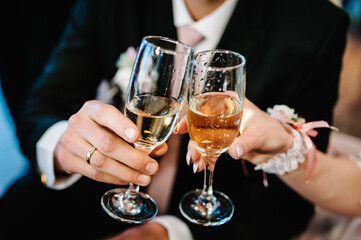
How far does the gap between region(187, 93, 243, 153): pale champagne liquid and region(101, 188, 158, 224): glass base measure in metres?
0.29

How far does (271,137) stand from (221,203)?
0.29 meters

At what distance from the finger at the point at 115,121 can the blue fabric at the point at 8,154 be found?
7.24 feet

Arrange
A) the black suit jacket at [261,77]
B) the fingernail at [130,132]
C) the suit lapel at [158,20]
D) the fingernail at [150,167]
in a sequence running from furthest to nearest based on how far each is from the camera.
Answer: the suit lapel at [158,20] < the black suit jacket at [261,77] < the fingernail at [150,167] < the fingernail at [130,132]

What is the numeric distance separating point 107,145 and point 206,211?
39cm

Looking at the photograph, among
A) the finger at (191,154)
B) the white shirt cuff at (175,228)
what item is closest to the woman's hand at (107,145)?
the finger at (191,154)

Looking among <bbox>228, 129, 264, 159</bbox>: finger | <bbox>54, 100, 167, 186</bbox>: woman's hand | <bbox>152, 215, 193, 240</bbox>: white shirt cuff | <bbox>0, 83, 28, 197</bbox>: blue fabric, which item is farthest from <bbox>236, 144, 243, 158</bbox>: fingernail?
<bbox>0, 83, 28, 197</bbox>: blue fabric

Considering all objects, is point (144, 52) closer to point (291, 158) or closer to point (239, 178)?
point (291, 158)

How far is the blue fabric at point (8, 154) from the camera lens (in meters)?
3.02

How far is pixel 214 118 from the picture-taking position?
0.96 metres

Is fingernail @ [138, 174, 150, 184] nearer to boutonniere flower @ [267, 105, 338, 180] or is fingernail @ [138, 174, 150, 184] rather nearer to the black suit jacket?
boutonniere flower @ [267, 105, 338, 180]

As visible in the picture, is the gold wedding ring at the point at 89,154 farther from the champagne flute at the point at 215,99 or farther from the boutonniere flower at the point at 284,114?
the boutonniere flower at the point at 284,114

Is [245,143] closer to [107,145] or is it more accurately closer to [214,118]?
[214,118]

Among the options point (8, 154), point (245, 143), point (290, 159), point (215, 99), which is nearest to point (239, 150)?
point (245, 143)

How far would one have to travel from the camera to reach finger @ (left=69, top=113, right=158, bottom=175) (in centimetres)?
102
